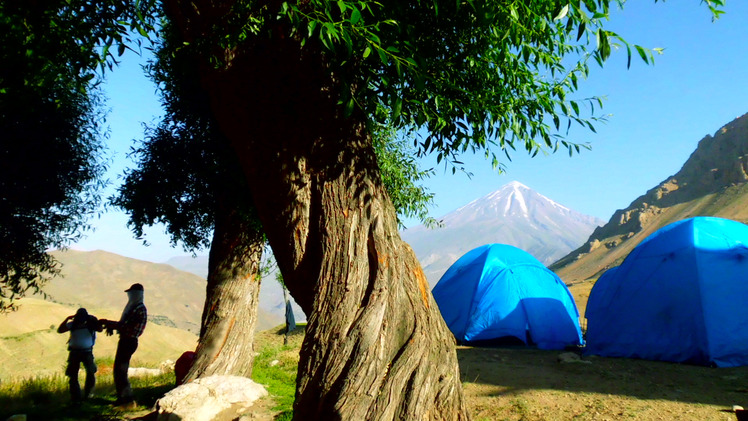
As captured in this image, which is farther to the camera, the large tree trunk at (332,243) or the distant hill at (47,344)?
the distant hill at (47,344)

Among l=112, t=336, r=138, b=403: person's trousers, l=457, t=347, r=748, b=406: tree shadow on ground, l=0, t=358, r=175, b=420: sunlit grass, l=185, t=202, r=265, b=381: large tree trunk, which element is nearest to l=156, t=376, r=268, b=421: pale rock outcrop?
l=185, t=202, r=265, b=381: large tree trunk

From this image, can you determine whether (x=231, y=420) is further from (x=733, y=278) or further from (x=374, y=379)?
(x=733, y=278)

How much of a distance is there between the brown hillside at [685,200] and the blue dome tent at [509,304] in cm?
7604

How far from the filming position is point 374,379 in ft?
14.3

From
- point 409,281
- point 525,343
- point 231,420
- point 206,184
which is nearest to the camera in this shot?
point 409,281

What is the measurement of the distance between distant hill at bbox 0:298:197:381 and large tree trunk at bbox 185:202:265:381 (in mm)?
9124

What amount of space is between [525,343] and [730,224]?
19.3ft

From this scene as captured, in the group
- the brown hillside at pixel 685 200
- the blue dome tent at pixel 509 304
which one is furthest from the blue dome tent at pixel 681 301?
the brown hillside at pixel 685 200

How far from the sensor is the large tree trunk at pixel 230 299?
965 centimetres

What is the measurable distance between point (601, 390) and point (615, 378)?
1032 mm

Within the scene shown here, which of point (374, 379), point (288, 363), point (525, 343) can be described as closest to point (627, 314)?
point (525, 343)

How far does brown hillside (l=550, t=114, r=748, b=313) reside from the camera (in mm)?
90750

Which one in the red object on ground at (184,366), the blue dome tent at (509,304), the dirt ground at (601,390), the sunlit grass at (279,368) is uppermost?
the blue dome tent at (509,304)

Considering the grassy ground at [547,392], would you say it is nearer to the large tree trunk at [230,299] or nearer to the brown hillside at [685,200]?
the large tree trunk at [230,299]
